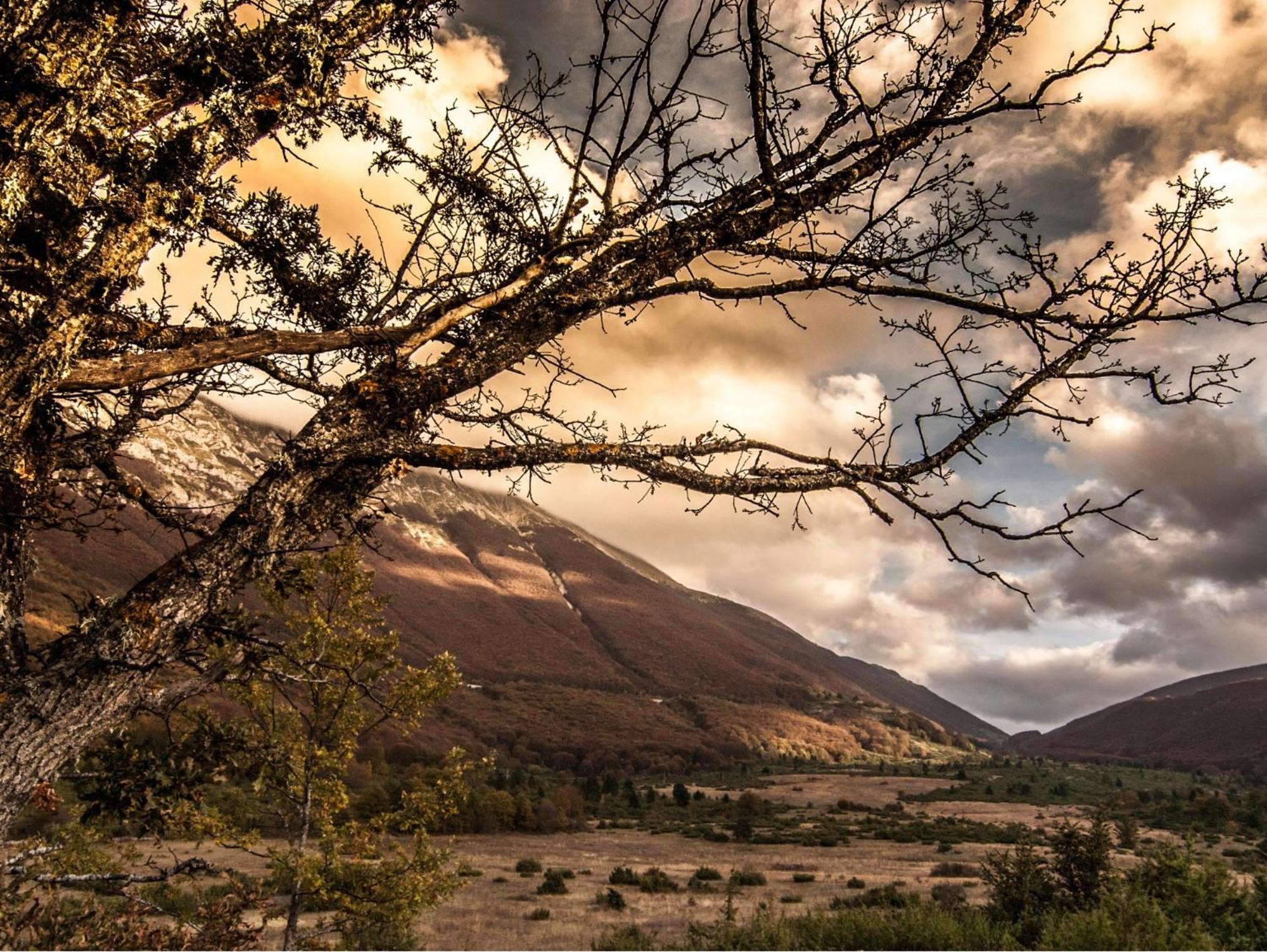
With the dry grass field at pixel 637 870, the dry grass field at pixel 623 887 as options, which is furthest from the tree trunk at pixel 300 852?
the dry grass field at pixel 623 887

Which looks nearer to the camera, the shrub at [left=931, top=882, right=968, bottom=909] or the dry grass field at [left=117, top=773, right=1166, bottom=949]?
the shrub at [left=931, top=882, right=968, bottom=909]

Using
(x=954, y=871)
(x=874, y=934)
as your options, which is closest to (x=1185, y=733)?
(x=954, y=871)

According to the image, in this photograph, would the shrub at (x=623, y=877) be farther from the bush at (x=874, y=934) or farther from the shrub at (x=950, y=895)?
the bush at (x=874, y=934)

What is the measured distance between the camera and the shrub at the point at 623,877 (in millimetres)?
26938

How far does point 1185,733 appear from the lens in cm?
15188

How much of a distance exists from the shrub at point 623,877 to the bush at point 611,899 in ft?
9.80

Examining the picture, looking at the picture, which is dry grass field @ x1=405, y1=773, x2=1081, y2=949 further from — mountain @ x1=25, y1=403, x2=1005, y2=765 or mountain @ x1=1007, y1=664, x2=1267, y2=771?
mountain @ x1=1007, y1=664, x2=1267, y2=771

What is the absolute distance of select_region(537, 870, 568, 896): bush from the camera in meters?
24.8

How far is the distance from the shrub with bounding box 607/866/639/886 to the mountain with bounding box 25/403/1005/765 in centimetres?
4594

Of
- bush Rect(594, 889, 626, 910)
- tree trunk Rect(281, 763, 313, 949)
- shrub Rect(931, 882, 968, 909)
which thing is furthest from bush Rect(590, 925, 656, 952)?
shrub Rect(931, 882, 968, 909)

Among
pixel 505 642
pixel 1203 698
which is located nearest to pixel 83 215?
pixel 505 642

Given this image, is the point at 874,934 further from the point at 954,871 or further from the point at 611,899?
the point at 954,871

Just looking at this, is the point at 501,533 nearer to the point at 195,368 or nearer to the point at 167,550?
the point at 167,550

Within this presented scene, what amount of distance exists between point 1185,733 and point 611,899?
187m
